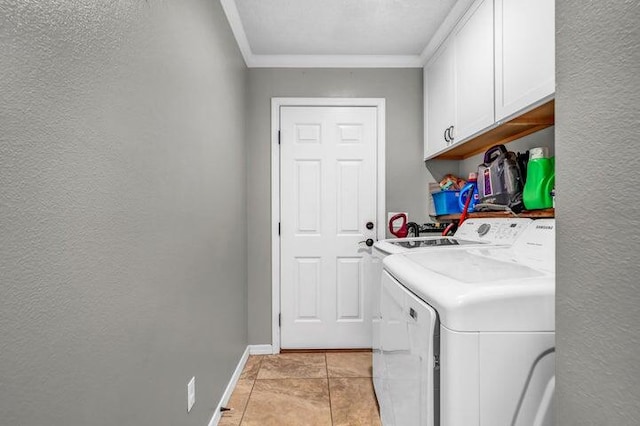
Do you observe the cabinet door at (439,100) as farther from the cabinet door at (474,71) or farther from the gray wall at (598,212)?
the gray wall at (598,212)

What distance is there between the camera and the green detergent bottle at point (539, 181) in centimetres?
147

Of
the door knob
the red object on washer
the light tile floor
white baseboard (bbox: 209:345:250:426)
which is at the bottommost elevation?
the light tile floor

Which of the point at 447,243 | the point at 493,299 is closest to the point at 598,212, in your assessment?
the point at 493,299

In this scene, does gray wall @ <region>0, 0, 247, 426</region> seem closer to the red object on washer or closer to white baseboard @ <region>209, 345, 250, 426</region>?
white baseboard @ <region>209, 345, 250, 426</region>

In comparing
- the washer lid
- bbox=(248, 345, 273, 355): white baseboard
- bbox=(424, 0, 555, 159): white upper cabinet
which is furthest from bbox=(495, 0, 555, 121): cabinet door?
A: bbox=(248, 345, 273, 355): white baseboard

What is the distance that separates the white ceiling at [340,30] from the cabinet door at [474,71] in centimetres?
16

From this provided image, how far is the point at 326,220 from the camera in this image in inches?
102

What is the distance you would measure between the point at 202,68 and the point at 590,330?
5.47 ft

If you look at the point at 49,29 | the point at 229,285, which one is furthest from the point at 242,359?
the point at 49,29

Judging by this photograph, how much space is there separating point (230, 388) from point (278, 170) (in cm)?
159

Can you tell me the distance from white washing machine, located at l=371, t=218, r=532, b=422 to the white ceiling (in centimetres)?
132

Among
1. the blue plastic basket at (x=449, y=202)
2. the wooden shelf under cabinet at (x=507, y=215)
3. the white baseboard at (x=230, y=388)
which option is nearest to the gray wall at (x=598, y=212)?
the wooden shelf under cabinet at (x=507, y=215)

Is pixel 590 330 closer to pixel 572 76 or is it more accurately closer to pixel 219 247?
pixel 572 76

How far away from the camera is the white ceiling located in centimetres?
193
